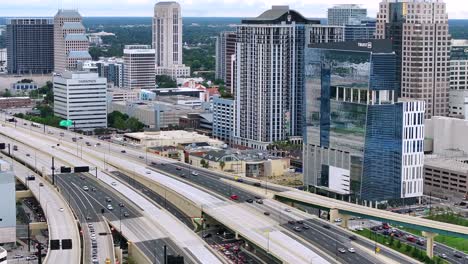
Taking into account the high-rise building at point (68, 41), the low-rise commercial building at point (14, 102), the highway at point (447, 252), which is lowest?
the highway at point (447, 252)

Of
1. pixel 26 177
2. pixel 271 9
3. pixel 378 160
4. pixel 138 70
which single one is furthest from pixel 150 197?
pixel 138 70

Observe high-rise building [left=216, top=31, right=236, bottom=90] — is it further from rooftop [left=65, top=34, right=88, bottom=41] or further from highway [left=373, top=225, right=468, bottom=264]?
highway [left=373, top=225, right=468, bottom=264]

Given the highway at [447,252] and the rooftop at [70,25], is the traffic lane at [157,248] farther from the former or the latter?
the rooftop at [70,25]

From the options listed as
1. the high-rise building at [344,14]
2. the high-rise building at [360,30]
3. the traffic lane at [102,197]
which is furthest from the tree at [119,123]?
the high-rise building at [344,14]

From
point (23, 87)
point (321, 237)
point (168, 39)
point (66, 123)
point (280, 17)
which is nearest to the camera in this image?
point (321, 237)

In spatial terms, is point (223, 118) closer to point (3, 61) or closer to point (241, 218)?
point (241, 218)

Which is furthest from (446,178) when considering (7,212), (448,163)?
(7,212)

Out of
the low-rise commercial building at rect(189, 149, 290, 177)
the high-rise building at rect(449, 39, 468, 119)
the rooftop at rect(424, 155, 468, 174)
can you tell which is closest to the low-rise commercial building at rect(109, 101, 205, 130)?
the low-rise commercial building at rect(189, 149, 290, 177)

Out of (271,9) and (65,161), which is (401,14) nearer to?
(271,9)
